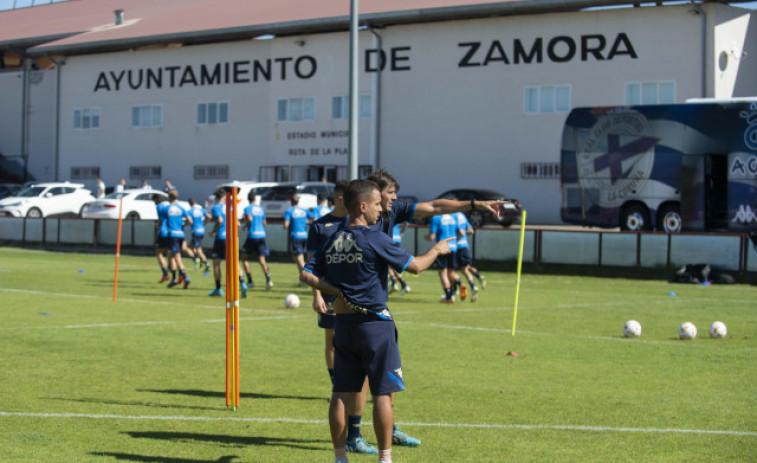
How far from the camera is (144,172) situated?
53.7 m

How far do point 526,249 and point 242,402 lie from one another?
64.2 ft

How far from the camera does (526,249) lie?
2814cm

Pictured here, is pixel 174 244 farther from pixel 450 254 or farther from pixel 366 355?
pixel 366 355

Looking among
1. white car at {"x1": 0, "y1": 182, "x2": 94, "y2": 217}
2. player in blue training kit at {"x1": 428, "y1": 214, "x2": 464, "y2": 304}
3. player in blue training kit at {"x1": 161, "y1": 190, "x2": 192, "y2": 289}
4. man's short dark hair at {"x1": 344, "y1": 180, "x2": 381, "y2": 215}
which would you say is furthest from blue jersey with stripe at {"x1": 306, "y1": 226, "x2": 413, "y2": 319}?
white car at {"x1": 0, "y1": 182, "x2": 94, "y2": 217}

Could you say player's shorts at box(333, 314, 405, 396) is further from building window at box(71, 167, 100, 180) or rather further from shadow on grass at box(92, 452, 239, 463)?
building window at box(71, 167, 100, 180)

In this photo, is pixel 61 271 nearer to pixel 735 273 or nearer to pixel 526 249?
pixel 526 249

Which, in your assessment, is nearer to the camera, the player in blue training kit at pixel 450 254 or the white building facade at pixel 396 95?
the player in blue training kit at pixel 450 254

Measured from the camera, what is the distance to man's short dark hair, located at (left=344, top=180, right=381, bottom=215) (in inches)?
257

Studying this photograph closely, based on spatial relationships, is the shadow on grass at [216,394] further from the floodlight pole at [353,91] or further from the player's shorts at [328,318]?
the floodlight pole at [353,91]

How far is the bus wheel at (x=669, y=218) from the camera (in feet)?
103

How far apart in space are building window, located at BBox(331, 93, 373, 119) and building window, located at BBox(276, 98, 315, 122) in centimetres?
130

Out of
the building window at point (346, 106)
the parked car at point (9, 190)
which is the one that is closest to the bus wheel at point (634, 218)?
the building window at point (346, 106)

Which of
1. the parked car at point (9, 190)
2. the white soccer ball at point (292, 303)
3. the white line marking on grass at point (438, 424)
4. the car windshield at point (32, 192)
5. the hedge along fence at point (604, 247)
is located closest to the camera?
the white line marking on grass at point (438, 424)

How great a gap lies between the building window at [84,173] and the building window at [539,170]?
2521cm
